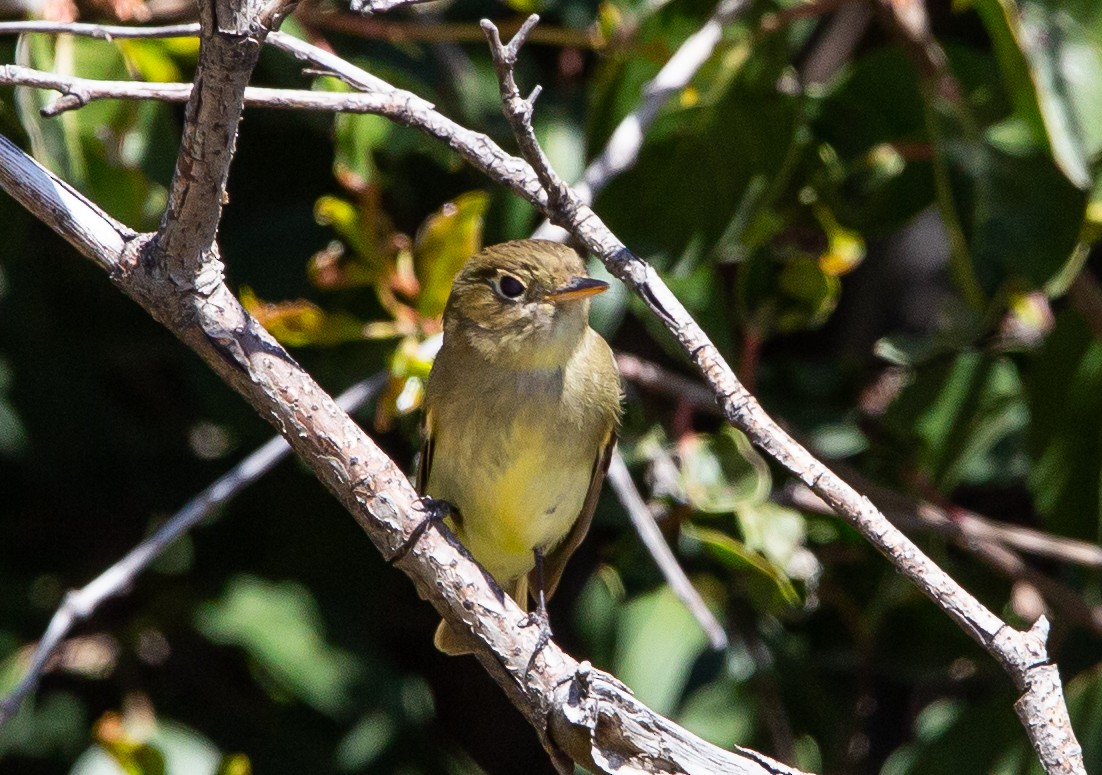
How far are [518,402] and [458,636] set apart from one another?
987 mm

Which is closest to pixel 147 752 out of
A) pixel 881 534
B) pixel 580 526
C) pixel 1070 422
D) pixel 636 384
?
pixel 580 526

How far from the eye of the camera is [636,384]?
426 centimetres

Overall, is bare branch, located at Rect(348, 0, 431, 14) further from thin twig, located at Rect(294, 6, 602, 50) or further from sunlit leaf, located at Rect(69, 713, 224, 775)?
sunlit leaf, located at Rect(69, 713, 224, 775)

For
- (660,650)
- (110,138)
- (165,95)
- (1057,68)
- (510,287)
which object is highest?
(110,138)

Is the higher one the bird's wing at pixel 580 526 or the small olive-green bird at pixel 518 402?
the small olive-green bird at pixel 518 402

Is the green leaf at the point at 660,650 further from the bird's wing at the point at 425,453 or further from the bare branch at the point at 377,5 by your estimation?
the bare branch at the point at 377,5

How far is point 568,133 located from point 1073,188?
1.39 meters

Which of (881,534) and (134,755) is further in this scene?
(134,755)

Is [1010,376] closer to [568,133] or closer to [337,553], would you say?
[568,133]

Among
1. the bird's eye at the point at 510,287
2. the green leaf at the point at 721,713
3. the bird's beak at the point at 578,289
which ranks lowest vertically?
the green leaf at the point at 721,713

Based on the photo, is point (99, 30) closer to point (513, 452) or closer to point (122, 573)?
point (122, 573)

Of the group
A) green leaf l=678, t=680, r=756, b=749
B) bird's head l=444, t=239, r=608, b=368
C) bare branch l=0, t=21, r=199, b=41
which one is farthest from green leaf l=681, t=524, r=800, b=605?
bare branch l=0, t=21, r=199, b=41

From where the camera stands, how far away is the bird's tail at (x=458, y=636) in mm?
2678

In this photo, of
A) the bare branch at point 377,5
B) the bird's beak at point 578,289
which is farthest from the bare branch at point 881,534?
the bird's beak at point 578,289
